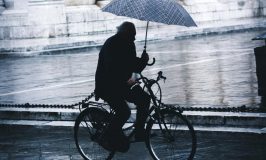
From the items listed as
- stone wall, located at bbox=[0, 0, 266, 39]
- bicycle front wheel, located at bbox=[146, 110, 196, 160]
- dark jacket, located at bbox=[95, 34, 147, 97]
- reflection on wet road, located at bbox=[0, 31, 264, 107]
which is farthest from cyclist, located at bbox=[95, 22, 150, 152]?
stone wall, located at bbox=[0, 0, 266, 39]

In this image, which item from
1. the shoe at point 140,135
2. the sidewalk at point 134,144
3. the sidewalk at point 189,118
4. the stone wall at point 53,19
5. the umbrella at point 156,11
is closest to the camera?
the umbrella at point 156,11

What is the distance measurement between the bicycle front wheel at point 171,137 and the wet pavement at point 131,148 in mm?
255

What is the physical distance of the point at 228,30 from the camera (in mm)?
25781

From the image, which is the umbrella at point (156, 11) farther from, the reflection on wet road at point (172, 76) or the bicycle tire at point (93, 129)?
the reflection on wet road at point (172, 76)

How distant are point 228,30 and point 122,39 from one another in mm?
20522

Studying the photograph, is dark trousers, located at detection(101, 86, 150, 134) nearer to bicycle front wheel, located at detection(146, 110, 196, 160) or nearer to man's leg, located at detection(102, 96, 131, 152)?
man's leg, located at detection(102, 96, 131, 152)

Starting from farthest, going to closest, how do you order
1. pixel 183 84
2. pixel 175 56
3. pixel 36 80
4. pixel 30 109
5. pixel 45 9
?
1. pixel 45 9
2. pixel 175 56
3. pixel 36 80
4. pixel 183 84
5. pixel 30 109

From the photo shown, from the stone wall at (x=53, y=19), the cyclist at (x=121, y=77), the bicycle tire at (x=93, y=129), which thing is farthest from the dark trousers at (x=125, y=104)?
the stone wall at (x=53, y=19)

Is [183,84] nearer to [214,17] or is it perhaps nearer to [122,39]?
[122,39]

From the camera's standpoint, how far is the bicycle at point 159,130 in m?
5.72

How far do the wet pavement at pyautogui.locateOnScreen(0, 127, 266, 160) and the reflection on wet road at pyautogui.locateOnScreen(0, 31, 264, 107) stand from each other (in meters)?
1.59

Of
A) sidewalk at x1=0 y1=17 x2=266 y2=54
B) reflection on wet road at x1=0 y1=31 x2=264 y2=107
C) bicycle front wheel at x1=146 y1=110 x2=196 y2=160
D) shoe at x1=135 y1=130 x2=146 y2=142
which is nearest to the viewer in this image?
bicycle front wheel at x1=146 y1=110 x2=196 y2=160

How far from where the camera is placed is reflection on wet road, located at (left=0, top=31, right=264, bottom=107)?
380 inches

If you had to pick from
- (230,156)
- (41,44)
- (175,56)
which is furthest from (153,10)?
(41,44)
